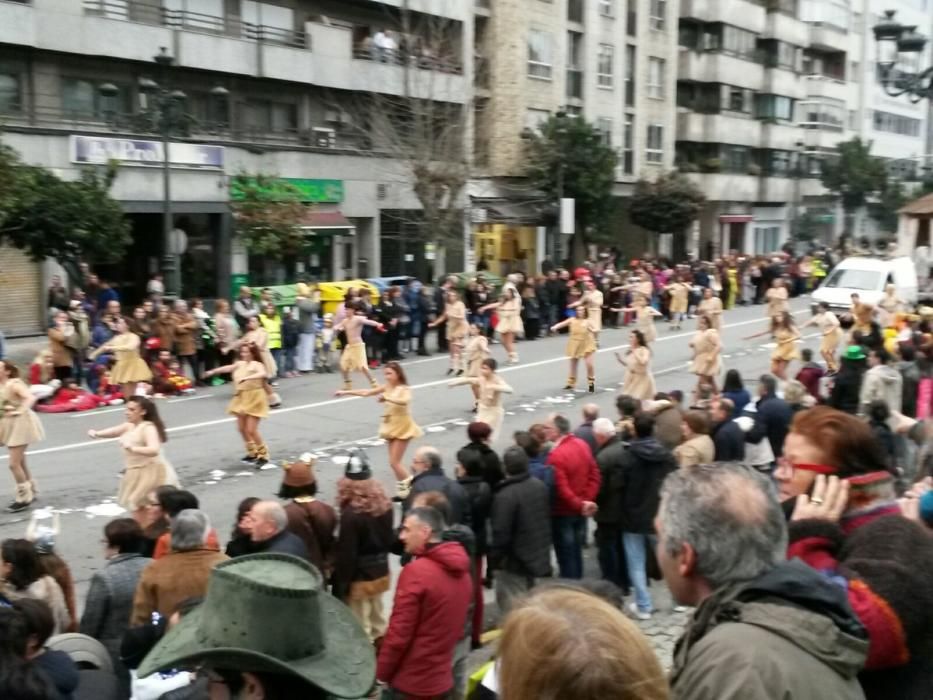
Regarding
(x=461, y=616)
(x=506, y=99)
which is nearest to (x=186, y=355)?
(x=461, y=616)

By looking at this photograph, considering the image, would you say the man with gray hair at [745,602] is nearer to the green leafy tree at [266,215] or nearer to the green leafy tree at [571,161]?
the green leafy tree at [266,215]

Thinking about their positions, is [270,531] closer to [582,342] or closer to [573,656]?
[573,656]

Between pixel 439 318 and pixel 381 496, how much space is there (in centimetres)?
1577

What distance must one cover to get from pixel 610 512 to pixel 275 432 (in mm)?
7865

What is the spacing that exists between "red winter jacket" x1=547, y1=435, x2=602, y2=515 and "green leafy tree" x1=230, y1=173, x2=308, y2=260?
68.5ft

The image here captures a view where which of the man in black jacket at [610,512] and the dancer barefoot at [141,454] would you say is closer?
the man in black jacket at [610,512]

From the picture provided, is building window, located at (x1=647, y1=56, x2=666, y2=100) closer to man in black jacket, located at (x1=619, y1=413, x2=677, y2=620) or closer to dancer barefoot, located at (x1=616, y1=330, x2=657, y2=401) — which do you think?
dancer barefoot, located at (x1=616, y1=330, x2=657, y2=401)

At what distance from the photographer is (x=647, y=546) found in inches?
337

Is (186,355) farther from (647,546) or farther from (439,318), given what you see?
(647,546)

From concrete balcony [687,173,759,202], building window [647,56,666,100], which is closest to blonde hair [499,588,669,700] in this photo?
building window [647,56,666,100]

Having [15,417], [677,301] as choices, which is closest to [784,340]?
[15,417]

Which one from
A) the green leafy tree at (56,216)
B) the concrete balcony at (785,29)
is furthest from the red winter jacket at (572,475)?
the concrete balcony at (785,29)

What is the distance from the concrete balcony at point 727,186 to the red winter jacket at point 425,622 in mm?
46454

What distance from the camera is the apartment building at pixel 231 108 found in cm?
2481
